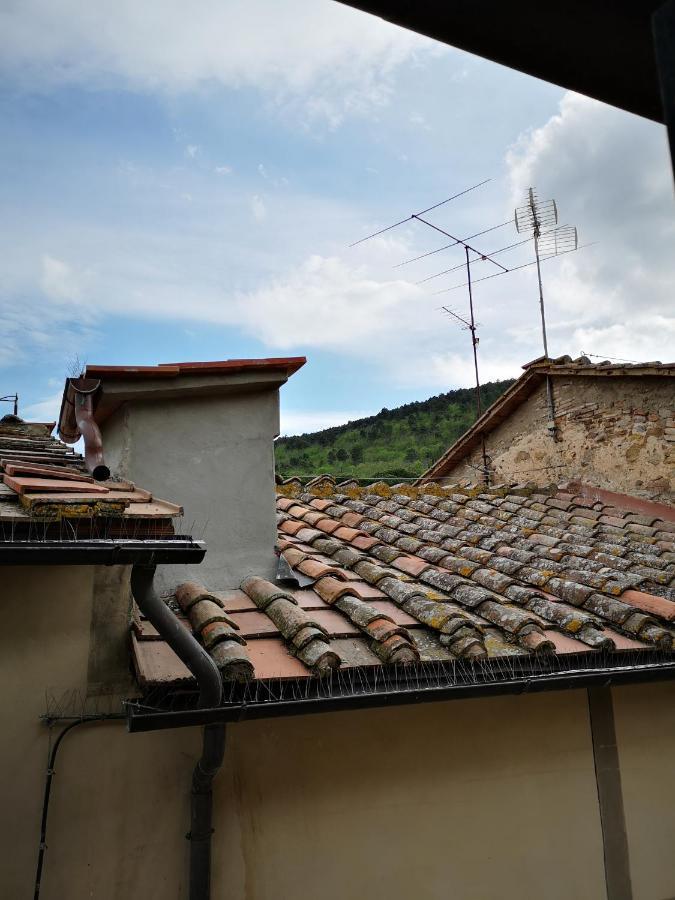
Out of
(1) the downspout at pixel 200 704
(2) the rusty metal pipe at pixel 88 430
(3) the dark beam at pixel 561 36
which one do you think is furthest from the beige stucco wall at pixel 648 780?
(3) the dark beam at pixel 561 36

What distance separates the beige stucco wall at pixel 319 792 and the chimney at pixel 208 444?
1.15 meters

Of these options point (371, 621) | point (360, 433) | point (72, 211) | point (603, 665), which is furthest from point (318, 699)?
point (360, 433)

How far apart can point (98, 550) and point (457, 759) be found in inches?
115

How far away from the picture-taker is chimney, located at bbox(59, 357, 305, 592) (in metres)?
4.79

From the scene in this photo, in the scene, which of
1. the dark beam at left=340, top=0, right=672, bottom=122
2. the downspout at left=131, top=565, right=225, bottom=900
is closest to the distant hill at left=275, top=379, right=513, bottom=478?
the downspout at left=131, top=565, right=225, bottom=900

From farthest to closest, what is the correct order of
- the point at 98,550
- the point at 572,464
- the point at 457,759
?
the point at 572,464, the point at 457,759, the point at 98,550

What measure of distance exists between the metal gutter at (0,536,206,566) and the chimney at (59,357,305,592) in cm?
170

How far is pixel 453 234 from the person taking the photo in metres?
9.66

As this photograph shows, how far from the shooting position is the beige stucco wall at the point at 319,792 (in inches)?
135

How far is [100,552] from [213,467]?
2.26 m

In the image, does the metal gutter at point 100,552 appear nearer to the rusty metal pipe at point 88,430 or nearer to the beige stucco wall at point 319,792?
the beige stucco wall at point 319,792

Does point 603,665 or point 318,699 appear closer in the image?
point 318,699

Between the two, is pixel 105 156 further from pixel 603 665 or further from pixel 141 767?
pixel 603 665

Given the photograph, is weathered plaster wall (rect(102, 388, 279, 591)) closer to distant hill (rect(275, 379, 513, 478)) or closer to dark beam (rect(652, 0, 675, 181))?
dark beam (rect(652, 0, 675, 181))
